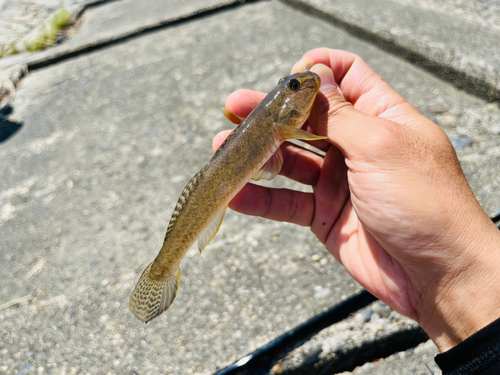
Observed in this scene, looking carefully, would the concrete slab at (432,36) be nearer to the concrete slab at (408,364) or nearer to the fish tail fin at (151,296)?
the concrete slab at (408,364)

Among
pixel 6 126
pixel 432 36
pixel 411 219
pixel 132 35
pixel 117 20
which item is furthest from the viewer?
pixel 117 20

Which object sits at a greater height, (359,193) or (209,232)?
(359,193)

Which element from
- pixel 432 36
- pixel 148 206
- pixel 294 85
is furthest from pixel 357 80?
pixel 432 36

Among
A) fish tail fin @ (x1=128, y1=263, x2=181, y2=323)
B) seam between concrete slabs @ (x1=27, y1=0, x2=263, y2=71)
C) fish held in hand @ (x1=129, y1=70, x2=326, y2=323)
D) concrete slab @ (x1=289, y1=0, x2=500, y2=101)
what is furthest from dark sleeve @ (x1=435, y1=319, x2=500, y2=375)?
seam between concrete slabs @ (x1=27, y1=0, x2=263, y2=71)

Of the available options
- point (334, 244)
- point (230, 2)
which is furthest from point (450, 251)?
point (230, 2)

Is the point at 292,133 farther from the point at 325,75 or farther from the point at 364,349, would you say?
the point at 364,349

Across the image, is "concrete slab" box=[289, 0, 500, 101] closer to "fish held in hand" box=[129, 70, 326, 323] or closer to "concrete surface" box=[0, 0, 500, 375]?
"concrete surface" box=[0, 0, 500, 375]
